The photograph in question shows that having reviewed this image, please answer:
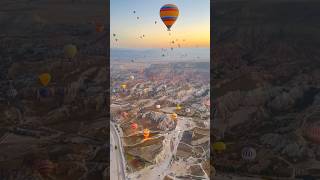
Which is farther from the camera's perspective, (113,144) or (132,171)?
(132,171)

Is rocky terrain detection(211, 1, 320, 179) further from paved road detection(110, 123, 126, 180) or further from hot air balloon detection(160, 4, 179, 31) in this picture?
paved road detection(110, 123, 126, 180)

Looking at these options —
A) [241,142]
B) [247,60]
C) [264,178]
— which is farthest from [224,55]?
[264,178]

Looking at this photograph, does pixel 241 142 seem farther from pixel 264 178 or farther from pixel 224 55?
pixel 224 55

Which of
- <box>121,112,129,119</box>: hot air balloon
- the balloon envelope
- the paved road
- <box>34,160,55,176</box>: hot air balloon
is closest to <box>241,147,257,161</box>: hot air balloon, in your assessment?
the paved road

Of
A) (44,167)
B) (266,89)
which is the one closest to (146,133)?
(44,167)

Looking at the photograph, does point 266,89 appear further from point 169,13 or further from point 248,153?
point 169,13

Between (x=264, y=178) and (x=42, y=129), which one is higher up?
(x=42, y=129)

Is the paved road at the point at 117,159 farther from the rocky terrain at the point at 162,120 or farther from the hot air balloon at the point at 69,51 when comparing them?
the hot air balloon at the point at 69,51
